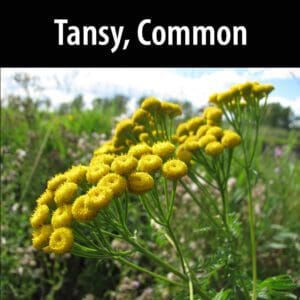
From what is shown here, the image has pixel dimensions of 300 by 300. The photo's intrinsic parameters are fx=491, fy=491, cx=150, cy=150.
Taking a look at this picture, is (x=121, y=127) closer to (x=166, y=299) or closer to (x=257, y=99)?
(x=257, y=99)

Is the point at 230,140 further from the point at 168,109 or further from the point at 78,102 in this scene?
the point at 78,102

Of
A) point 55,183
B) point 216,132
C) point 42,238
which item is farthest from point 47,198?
point 216,132

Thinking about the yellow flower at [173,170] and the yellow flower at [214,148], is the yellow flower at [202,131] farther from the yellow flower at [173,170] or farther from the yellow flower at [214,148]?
the yellow flower at [173,170]

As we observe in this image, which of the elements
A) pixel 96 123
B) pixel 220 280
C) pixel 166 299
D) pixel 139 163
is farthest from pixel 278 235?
pixel 96 123

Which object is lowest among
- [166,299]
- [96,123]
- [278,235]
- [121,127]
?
[166,299]

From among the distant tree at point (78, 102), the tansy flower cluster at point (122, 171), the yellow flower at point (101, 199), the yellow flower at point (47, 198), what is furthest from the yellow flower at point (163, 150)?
the distant tree at point (78, 102)

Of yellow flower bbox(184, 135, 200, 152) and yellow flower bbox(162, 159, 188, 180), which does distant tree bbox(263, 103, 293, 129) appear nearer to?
yellow flower bbox(184, 135, 200, 152)
